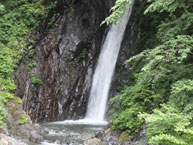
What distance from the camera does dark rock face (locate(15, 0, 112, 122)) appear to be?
12727 mm

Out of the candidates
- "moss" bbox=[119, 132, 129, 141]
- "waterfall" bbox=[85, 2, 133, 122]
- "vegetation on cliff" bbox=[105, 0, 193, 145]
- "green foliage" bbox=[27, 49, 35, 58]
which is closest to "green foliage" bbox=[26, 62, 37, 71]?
"green foliage" bbox=[27, 49, 35, 58]

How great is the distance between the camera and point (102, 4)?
1716 cm

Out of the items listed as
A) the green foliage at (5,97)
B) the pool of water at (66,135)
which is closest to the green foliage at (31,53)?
the green foliage at (5,97)

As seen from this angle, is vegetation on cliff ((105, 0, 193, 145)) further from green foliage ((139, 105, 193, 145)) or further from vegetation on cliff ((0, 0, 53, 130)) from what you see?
vegetation on cliff ((0, 0, 53, 130))

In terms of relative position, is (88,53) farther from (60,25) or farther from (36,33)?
(36,33)

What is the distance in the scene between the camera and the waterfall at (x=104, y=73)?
14.1m

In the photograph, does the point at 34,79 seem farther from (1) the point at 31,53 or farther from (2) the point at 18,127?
(2) the point at 18,127

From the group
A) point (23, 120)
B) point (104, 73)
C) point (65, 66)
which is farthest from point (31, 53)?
point (23, 120)

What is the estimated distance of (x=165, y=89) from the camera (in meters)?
7.41

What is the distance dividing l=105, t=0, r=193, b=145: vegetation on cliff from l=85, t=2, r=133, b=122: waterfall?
4.47 metres

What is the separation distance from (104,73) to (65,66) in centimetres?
264

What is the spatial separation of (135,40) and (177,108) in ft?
→ 29.9

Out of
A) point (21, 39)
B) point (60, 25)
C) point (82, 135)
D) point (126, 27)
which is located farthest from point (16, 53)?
point (126, 27)

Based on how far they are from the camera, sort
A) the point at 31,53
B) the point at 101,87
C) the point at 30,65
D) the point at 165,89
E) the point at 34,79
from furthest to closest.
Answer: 1. the point at 101,87
2. the point at 31,53
3. the point at 30,65
4. the point at 34,79
5. the point at 165,89
